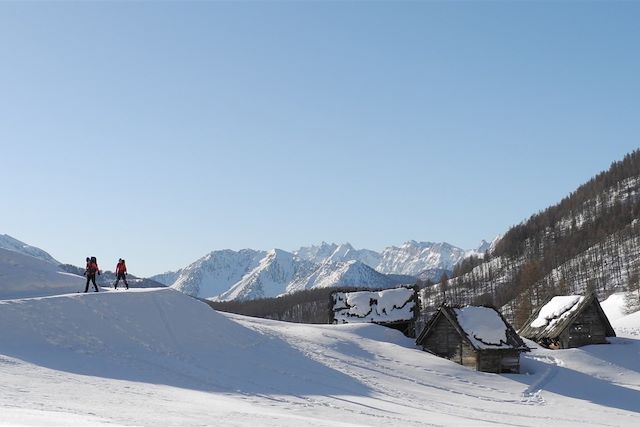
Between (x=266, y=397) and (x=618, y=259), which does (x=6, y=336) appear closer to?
(x=266, y=397)

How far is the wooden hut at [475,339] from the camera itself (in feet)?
150

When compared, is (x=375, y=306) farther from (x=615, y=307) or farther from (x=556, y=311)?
(x=615, y=307)

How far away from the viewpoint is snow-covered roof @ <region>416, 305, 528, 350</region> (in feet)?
152

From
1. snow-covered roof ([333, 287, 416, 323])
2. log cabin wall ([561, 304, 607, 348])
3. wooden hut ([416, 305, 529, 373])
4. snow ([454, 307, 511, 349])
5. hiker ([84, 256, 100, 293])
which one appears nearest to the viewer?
hiker ([84, 256, 100, 293])

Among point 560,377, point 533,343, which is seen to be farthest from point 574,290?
point 560,377

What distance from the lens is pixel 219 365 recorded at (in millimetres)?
34188

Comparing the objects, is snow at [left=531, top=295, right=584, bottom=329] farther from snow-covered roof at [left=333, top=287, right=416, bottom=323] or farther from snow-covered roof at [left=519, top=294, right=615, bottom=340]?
snow-covered roof at [left=333, top=287, right=416, bottom=323]

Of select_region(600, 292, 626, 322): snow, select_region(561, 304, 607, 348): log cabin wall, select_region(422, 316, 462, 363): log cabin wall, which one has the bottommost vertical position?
select_region(422, 316, 462, 363): log cabin wall

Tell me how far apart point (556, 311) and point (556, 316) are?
0.72m

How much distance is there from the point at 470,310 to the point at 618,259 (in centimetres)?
14277

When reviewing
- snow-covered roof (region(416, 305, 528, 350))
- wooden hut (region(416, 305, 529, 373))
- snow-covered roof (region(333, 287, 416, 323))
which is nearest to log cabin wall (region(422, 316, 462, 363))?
wooden hut (region(416, 305, 529, 373))

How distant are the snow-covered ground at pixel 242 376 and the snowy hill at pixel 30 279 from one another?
4044 mm

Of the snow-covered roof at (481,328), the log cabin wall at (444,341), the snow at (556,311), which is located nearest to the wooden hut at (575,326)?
the snow at (556,311)

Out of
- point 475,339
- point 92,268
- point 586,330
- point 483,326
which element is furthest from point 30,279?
point 586,330
